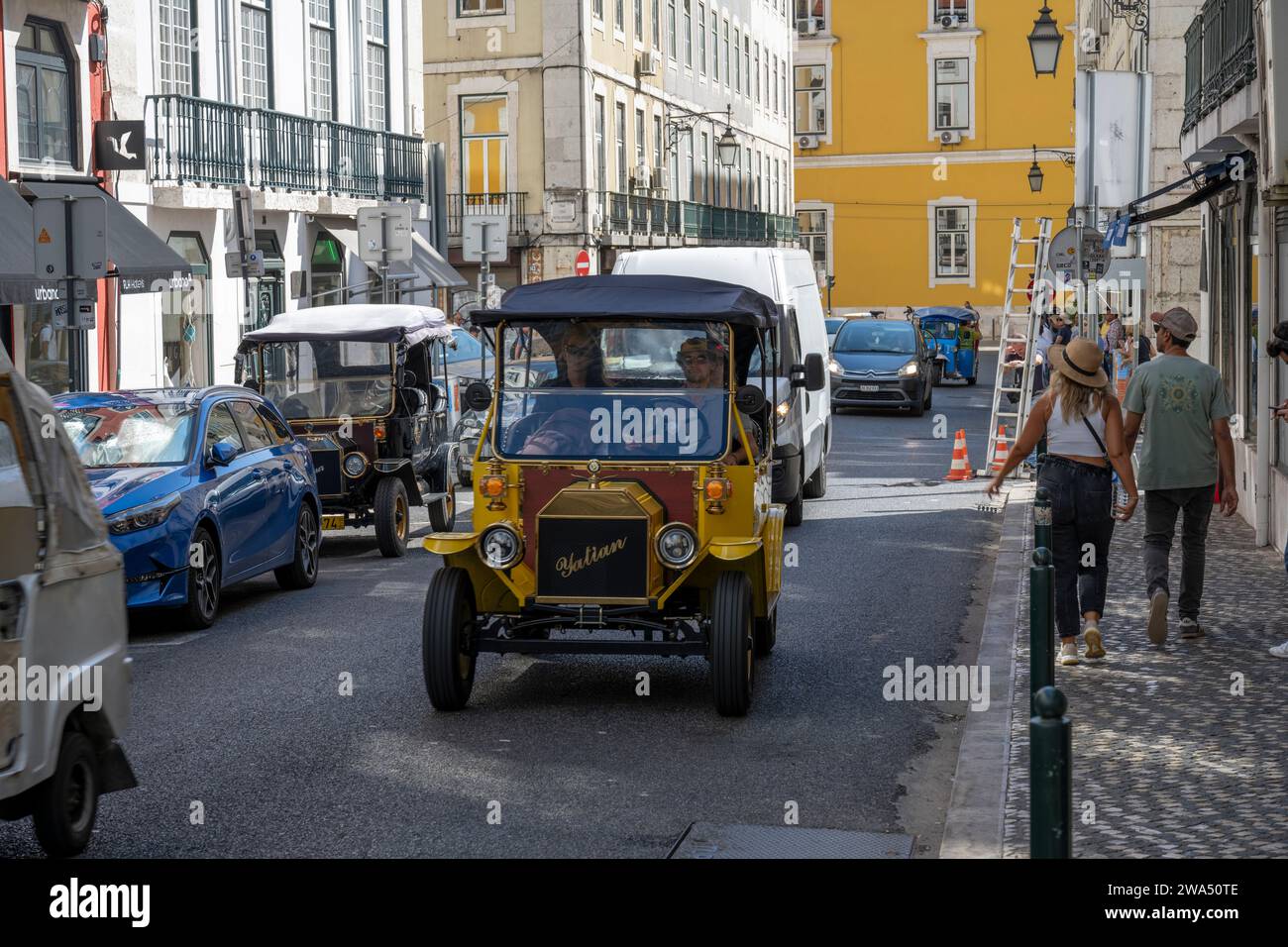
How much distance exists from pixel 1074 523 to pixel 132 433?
6.48 metres

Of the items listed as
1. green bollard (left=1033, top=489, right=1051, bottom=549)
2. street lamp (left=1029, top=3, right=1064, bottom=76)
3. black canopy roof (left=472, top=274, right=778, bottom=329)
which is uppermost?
street lamp (left=1029, top=3, right=1064, bottom=76)

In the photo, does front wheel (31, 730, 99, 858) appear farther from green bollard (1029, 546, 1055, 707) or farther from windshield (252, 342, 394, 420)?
windshield (252, 342, 394, 420)

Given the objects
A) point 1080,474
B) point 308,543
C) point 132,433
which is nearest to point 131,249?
point 308,543

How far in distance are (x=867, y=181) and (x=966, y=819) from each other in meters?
67.8

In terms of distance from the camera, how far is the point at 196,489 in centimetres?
1256

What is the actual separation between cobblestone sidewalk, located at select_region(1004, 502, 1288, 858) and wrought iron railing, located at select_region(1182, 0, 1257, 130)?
19.1ft

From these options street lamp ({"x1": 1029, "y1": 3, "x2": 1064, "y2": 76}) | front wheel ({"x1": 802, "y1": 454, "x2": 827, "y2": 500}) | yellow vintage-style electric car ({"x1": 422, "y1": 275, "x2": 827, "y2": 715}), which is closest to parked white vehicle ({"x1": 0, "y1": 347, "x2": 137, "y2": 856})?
yellow vintage-style electric car ({"x1": 422, "y1": 275, "x2": 827, "y2": 715})

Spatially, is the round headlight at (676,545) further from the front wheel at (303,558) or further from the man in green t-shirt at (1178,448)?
the front wheel at (303,558)

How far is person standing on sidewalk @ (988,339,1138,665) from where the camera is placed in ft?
33.6

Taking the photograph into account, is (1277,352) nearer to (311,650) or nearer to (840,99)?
(311,650)

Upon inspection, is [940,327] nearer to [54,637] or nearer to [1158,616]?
[1158,616]

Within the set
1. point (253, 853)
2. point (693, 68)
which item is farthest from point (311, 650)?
point (693, 68)
